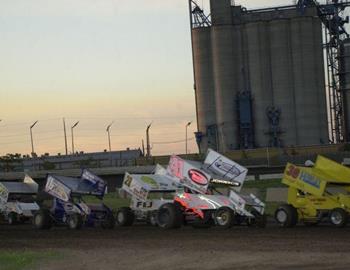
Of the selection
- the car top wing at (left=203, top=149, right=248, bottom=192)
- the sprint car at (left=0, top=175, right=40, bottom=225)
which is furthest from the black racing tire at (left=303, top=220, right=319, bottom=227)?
the sprint car at (left=0, top=175, right=40, bottom=225)

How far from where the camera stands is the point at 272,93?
81250mm

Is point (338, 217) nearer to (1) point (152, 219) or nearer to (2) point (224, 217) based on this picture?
(2) point (224, 217)

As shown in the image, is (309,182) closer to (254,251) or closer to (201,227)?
(201,227)

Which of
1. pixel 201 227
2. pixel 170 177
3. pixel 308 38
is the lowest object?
pixel 201 227

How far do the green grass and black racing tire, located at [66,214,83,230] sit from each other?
28.7ft

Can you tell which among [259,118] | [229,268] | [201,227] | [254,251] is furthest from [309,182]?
[259,118]

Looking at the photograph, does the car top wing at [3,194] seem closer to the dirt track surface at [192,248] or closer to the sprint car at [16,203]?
the sprint car at [16,203]

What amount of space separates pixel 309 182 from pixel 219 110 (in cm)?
5763

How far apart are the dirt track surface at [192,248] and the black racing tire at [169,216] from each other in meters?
0.47

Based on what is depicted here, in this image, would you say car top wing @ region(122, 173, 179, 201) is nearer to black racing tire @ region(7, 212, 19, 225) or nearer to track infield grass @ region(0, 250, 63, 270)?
black racing tire @ region(7, 212, 19, 225)

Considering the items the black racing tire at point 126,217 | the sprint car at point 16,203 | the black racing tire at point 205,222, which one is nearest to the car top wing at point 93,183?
the black racing tire at point 126,217

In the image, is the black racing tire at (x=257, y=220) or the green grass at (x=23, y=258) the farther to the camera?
the black racing tire at (x=257, y=220)

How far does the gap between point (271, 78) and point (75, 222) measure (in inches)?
2323

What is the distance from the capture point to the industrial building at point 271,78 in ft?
265
